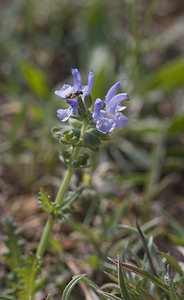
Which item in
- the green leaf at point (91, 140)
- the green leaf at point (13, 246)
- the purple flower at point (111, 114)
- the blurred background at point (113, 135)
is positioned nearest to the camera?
the purple flower at point (111, 114)

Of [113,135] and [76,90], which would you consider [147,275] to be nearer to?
[76,90]

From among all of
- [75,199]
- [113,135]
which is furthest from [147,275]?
[113,135]

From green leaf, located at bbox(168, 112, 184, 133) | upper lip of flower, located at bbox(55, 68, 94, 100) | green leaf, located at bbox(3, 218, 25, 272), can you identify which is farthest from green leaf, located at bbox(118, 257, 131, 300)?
green leaf, located at bbox(168, 112, 184, 133)

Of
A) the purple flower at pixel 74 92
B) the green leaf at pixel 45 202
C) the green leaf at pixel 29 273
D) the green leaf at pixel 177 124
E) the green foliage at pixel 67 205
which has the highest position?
the green leaf at pixel 177 124

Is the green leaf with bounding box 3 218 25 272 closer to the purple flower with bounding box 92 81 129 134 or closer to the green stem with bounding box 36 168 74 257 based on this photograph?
the green stem with bounding box 36 168 74 257

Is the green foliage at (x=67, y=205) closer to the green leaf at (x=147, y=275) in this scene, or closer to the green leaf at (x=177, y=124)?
the green leaf at (x=147, y=275)

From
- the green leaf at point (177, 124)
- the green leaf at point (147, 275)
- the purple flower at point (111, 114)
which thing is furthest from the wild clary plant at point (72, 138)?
the green leaf at point (177, 124)
